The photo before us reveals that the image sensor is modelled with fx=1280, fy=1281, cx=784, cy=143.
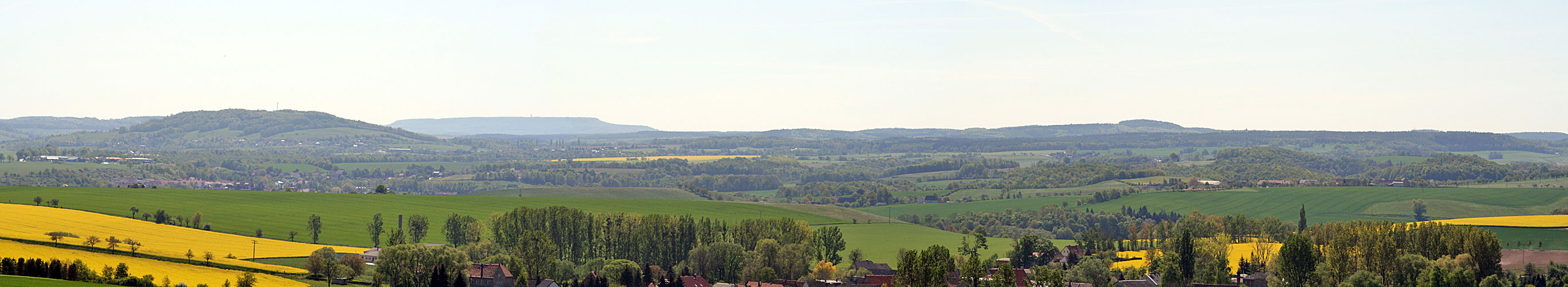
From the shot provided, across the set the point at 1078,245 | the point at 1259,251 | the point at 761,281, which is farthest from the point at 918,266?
the point at 1078,245

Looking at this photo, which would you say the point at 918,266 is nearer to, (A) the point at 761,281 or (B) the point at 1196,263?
(A) the point at 761,281

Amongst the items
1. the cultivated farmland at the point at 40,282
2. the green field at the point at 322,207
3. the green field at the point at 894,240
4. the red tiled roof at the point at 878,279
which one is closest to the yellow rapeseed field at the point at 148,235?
the green field at the point at 322,207

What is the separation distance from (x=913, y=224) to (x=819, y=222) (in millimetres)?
19442

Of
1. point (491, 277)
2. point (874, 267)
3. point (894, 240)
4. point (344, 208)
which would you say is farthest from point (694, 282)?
point (344, 208)

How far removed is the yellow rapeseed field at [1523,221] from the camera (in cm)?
13462

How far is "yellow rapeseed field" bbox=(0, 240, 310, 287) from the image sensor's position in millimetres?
72438

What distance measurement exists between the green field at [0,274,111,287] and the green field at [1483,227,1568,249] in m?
110

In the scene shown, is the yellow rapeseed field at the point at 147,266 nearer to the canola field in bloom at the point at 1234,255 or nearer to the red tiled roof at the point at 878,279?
the red tiled roof at the point at 878,279

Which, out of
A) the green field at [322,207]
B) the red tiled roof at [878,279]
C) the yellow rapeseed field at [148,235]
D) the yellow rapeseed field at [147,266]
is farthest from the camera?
the green field at [322,207]

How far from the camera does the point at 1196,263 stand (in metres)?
101

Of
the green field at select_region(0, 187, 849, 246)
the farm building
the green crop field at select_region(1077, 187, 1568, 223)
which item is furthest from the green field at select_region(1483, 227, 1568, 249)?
the green field at select_region(0, 187, 849, 246)

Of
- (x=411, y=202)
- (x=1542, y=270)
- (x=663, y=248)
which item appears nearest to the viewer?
(x=1542, y=270)

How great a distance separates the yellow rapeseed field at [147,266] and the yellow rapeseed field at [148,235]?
14.0ft

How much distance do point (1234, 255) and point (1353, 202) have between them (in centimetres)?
7482
